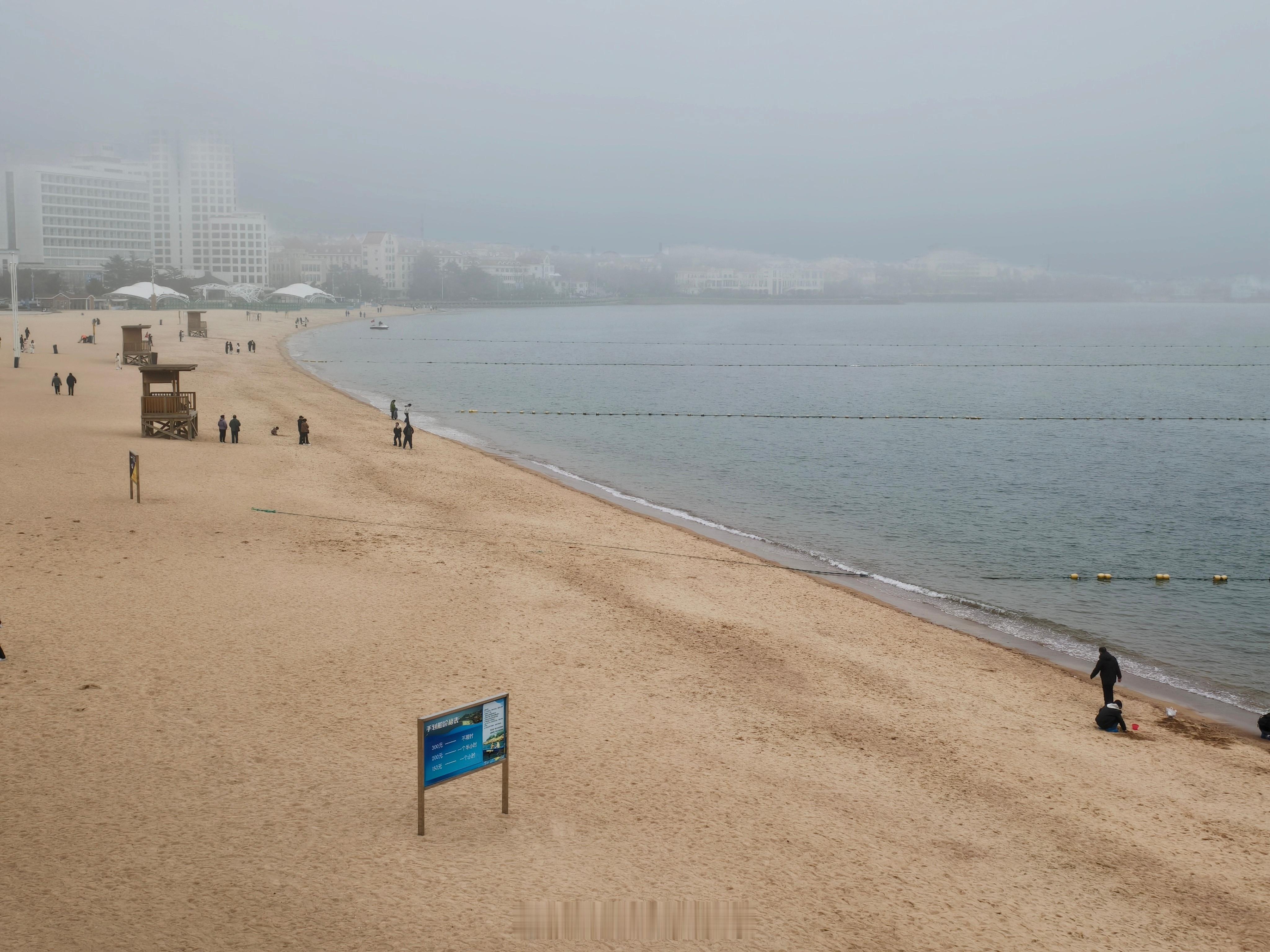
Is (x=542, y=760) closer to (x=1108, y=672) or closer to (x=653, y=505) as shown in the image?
(x=1108, y=672)

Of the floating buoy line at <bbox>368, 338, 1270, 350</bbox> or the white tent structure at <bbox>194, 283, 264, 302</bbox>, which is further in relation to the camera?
the white tent structure at <bbox>194, 283, 264, 302</bbox>

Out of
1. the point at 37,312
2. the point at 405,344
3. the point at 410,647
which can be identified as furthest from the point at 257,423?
the point at 37,312

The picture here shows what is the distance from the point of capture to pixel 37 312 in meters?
108

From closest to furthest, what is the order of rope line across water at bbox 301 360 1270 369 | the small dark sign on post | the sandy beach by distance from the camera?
the sandy beach, the small dark sign on post, rope line across water at bbox 301 360 1270 369

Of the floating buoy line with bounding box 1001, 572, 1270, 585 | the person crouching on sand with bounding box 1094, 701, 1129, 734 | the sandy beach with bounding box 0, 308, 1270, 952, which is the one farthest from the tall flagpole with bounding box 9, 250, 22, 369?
the person crouching on sand with bounding box 1094, 701, 1129, 734

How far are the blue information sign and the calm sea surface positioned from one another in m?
13.2

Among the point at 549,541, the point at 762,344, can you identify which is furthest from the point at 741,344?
the point at 549,541

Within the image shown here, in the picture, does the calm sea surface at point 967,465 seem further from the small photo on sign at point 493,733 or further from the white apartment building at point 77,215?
the white apartment building at point 77,215

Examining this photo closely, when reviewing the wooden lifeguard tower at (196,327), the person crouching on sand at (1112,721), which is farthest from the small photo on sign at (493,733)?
the wooden lifeguard tower at (196,327)

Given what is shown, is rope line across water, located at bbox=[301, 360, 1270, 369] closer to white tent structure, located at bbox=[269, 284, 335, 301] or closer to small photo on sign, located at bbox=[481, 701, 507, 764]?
white tent structure, located at bbox=[269, 284, 335, 301]

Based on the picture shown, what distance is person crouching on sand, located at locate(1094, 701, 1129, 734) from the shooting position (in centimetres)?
1498

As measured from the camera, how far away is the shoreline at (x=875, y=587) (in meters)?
17.0

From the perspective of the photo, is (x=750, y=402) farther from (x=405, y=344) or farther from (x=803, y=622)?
(x=405, y=344)

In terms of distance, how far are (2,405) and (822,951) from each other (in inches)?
1500
